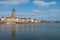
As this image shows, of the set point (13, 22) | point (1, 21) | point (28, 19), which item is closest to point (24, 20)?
point (28, 19)

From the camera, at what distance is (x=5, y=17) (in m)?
82.9

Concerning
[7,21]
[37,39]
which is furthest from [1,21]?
[37,39]

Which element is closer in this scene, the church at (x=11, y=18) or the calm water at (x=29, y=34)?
the calm water at (x=29, y=34)

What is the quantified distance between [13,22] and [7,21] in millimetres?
3342

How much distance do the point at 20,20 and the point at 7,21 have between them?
7.94 metres

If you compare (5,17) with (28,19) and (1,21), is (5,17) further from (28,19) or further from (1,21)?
(28,19)

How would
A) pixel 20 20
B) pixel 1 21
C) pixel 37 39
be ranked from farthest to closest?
pixel 20 20 < pixel 1 21 < pixel 37 39

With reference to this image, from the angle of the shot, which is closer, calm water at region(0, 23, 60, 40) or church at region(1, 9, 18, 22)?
calm water at region(0, 23, 60, 40)

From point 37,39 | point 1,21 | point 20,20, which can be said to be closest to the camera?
point 37,39

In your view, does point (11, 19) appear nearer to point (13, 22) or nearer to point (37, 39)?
point (13, 22)

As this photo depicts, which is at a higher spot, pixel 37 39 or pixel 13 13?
pixel 13 13

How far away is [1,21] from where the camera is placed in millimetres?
80812

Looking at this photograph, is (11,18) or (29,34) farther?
(11,18)

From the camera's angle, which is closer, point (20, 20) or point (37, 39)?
point (37, 39)
